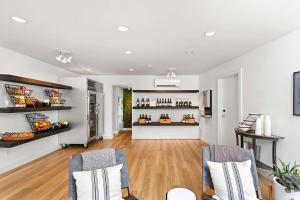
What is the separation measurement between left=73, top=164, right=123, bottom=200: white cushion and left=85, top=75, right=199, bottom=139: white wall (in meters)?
5.18

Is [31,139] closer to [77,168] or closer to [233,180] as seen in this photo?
[77,168]

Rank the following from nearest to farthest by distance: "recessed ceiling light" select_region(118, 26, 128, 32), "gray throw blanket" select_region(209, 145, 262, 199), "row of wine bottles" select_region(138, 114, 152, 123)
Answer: "gray throw blanket" select_region(209, 145, 262, 199) → "recessed ceiling light" select_region(118, 26, 128, 32) → "row of wine bottles" select_region(138, 114, 152, 123)

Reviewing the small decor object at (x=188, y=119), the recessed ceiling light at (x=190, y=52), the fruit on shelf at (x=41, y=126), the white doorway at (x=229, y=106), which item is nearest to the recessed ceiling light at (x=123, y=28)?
the recessed ceiling light at (x=190, y=52)

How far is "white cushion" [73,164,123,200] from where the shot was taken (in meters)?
1.56

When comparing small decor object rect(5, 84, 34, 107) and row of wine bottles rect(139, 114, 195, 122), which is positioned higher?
small decor object rect(5, 84, 34, 107)

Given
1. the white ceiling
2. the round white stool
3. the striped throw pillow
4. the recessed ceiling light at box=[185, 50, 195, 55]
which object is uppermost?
the white ceiling

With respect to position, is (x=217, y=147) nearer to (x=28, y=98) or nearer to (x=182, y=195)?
(x=182, y=195)

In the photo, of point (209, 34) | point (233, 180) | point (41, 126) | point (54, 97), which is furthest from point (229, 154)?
point (54, 97)

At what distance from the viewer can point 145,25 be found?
2.44 metres

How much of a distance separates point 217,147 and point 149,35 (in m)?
1.89

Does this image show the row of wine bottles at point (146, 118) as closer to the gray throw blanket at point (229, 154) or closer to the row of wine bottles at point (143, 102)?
the row of wine bottles at point (143, 102)

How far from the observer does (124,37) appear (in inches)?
114

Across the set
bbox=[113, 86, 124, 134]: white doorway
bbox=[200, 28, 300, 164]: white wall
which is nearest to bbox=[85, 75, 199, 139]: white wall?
bbox=[113, 86, 124, 134]: white doorway

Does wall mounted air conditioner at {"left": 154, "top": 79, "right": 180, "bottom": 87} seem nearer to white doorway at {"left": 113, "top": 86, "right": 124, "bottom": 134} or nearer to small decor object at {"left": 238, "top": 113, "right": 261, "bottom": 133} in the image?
white doorway at {"left": 113, "top": 86, "right": 124, "bottom": 134}
